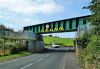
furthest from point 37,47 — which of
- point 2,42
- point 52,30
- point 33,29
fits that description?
point 2,42

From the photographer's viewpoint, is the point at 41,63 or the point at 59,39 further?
the point at 59,39

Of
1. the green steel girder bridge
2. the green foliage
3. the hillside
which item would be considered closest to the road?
the green foliage

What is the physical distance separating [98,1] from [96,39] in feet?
4.89

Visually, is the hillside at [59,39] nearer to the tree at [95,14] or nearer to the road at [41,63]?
the road at [41,63]

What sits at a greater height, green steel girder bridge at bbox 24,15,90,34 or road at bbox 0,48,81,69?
green steel girder bridge at bbox 24,15,90,34

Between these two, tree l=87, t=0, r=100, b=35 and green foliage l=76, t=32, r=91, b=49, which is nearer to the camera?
tree l=87, t=0, r=100, b=35

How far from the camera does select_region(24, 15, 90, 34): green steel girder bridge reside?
6012 cm

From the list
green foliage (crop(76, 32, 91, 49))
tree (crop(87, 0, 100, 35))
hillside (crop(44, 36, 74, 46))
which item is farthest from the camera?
hillside (crop(44, 36, 74, 46))

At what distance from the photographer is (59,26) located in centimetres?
6906

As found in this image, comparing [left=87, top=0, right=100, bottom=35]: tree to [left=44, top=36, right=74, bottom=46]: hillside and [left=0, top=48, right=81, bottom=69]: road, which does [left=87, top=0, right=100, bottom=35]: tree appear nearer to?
[left=0, top=48, right=81, bottom=69]: road

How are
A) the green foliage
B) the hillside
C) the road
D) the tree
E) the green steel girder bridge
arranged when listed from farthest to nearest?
the hillside, the green steel girder bridge, the road, the green foliage, the tree

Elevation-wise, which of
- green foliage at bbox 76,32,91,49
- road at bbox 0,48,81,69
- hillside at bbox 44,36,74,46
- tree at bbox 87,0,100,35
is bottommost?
road at bbox 0,48,81,69

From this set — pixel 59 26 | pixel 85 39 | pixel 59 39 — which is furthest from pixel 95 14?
pixel 59 39

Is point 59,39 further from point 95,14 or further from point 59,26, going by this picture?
point 95,14
